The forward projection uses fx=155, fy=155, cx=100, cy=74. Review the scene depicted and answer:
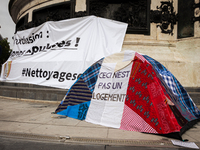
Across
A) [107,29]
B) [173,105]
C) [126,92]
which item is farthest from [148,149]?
[107,29]

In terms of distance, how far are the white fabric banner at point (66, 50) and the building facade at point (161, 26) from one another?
898mm

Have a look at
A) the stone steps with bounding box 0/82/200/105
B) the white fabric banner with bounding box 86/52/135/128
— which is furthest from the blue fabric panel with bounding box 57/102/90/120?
the stone steps with bounding box 0/82/200/105

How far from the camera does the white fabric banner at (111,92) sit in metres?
3.98

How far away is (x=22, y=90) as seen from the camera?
7.43 metres

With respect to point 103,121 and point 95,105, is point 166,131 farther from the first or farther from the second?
point 95,105

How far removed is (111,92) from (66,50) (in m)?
4.30

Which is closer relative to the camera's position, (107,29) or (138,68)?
(138,68)

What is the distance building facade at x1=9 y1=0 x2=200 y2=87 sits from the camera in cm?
735

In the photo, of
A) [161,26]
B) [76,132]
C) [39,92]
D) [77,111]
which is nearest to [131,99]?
[76,132]

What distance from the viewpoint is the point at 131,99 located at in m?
3.88

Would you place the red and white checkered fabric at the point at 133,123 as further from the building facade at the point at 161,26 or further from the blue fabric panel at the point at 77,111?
the building facade at the point at 161,26

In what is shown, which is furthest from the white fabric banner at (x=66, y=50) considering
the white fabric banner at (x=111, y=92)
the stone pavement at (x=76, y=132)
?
the stone pavement at (x=76, y=132)

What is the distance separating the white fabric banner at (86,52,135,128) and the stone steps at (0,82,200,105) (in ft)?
8.78

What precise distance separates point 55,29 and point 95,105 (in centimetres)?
559
